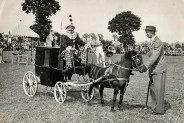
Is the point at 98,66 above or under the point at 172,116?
above

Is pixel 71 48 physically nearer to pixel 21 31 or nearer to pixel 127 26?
pixel 21 31

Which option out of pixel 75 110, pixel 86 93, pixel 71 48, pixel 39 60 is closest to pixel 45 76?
pixel 39 60

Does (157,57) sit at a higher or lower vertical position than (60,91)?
higher

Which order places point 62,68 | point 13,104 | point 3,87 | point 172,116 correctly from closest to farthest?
1. point 172,116
2. point 13,104
3. point 62,68
4. point 3,87

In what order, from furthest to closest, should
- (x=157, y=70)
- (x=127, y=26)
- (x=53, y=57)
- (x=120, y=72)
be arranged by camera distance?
(x=127, y=26) → (x=53, y=57) → (x=120, y=72) → (x=157, y=70)

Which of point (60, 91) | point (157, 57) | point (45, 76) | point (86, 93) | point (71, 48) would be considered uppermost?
point (71, 48)

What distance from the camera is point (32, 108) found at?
277 inches

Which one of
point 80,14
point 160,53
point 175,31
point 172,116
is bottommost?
point 172,116

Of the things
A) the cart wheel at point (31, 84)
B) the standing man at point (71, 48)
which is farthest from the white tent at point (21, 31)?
the standing man at point (71, 48)

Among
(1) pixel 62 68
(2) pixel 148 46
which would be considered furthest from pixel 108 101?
(2) pixel 148 46

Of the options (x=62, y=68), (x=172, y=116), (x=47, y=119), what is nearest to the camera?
(x=47, y=119)

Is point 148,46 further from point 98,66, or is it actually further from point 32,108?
point 32,108

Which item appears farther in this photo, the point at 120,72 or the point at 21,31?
the point at 21,31

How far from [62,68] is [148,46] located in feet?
8.39
